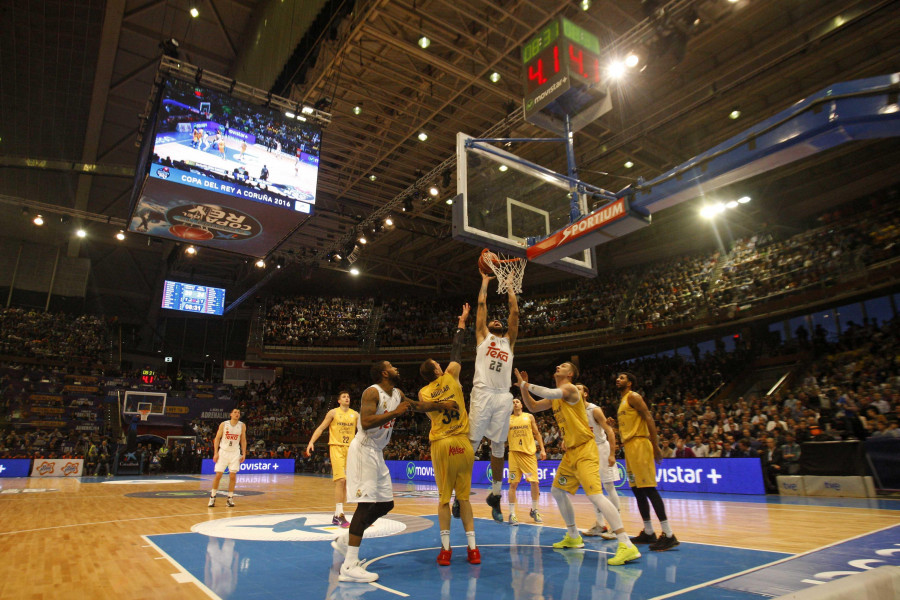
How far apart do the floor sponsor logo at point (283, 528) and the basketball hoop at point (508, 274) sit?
385 centimetres

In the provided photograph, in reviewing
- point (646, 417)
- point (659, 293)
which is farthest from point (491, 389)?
point (659, 293)

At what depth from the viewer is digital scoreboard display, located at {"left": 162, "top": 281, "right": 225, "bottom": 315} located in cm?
3141

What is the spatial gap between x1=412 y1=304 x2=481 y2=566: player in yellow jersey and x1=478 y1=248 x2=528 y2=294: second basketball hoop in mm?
2098

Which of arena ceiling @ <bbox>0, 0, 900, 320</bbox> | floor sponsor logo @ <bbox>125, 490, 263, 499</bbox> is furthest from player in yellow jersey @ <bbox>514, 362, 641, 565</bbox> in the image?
arena ceiling @ <bbox>0, 0, 900, 320</bbox>

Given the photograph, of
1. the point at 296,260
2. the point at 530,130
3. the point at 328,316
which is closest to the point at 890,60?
the point at 530,130

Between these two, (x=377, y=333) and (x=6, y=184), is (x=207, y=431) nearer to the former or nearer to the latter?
(x=377, y=333)

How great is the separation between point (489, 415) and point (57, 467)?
76.0 feet

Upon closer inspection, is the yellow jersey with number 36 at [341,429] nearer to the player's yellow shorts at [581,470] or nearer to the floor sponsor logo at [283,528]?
the floor sponsor logo at [283,528]

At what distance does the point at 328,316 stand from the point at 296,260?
8.70 meters

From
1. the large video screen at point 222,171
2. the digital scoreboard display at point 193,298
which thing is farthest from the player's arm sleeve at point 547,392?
the digital scoreboard display at point 193,298

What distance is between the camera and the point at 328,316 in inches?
1297

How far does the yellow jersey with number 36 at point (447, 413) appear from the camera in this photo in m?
5.18

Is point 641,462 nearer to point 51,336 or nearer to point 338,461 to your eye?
point 338,461

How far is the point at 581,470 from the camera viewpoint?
5.82 meters
